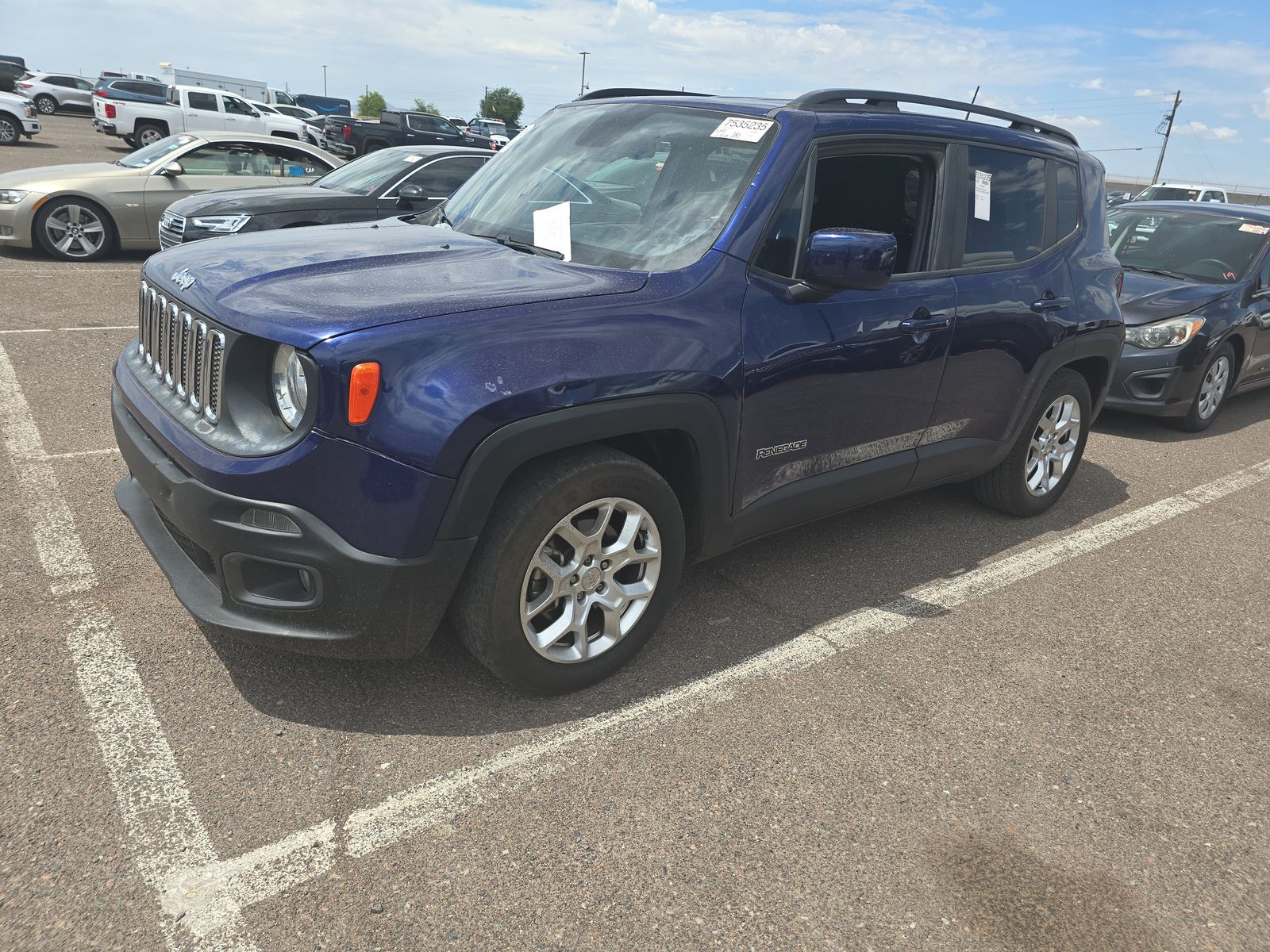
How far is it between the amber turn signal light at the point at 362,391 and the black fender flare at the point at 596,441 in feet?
0.95

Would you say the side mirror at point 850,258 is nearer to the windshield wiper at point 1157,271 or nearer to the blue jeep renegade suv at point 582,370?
the blue jeep renegade suv at point 582,370

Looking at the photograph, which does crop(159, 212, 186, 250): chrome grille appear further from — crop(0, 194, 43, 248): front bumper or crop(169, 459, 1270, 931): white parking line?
crop(169, 459, 1270, 931): white parking line

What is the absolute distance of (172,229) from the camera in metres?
8.54

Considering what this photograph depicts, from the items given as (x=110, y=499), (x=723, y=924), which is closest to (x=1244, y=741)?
(x=723, y=924)

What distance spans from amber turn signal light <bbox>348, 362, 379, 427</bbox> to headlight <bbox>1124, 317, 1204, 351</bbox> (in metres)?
6.29

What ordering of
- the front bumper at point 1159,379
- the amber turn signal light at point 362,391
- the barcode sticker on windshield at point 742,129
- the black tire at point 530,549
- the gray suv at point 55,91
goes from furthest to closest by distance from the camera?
the gray suv at point 55,91 → the front bumper at point 1159,379 → the barcode sticker on windshield at point 742,129 → the black tire at point 530,549 → the amber turn signal light at point 362,391

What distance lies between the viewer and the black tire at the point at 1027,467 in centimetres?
473

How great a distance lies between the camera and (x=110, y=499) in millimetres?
4234

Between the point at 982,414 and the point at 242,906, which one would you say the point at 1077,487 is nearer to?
the point at 982,414

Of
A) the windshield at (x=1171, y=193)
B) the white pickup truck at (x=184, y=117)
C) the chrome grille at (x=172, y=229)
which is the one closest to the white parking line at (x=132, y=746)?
the chrome grille at (x=172, y=229)

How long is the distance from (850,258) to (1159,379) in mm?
4967

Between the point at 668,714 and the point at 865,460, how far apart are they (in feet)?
4.49

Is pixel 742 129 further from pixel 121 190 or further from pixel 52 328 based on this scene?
pixel 121 190

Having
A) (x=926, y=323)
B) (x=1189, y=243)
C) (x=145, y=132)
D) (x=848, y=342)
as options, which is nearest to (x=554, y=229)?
(x=848, y=342)
